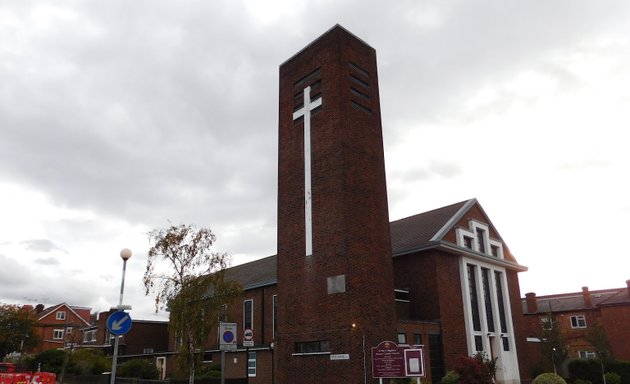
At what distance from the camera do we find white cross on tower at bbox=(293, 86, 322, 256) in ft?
87.8

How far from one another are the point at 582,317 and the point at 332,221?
41127mm

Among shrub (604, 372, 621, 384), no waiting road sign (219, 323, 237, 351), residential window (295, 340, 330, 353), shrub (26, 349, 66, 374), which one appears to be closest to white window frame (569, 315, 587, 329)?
shrub (604, 372, 621, 384)

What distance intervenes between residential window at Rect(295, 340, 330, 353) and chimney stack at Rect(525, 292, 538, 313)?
39.4 metres

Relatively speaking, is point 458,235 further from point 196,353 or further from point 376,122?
point 196,353

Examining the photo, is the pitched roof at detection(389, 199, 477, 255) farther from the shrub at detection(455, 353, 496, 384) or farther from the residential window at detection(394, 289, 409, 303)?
the shrub at detection(455, 353, 496, 384)

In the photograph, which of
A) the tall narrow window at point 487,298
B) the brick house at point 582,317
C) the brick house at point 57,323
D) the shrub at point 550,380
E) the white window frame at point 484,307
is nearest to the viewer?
the shrub at point 550,380

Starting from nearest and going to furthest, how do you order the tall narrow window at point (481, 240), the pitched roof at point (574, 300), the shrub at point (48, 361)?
the tall narrow window at point (481, 240) < the shrub at point (48, 361) < the pitched roof at point (574, 300)

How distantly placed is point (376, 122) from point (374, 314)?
421 inches

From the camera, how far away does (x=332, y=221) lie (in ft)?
84.2

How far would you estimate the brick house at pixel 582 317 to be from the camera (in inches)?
1850

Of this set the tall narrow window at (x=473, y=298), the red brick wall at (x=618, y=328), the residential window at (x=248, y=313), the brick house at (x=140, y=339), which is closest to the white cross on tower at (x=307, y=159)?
the tall narrow window at (x=473, y=298)

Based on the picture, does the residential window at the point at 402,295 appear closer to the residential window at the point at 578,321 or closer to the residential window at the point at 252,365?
the residential window at the point at 252,365

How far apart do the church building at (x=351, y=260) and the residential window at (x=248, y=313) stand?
5.30 m

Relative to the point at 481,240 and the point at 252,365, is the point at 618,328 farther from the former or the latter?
the point at 252,365
